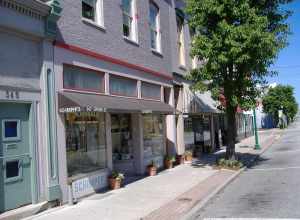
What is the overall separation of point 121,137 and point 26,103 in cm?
602

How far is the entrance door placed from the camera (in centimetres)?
862

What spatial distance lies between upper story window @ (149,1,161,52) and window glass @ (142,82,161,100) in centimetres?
171

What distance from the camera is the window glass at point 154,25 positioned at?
17.3 metres

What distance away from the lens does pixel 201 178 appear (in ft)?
46.6

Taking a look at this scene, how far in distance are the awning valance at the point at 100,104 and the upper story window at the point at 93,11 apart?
2357mm

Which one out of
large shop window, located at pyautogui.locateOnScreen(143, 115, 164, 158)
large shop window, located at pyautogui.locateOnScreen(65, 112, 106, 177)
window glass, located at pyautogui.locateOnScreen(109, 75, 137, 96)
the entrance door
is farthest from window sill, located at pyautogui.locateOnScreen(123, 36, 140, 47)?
the entrance door

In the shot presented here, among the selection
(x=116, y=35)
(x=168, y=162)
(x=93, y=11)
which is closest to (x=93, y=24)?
(x=93, y=11)

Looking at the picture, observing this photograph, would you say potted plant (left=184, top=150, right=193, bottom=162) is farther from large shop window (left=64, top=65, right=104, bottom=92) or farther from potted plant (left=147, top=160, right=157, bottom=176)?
large shop window (left=64, top=65, right=104, bottom=92)

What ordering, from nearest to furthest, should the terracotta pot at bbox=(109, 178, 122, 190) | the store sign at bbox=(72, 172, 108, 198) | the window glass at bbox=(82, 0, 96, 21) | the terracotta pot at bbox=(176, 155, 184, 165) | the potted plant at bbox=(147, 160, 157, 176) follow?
the store sign at bbox=(72, 172, 108, 198), the window glass at bbox=(82, 0, 96, 21), the terracotta pot at bbox=(109, 178, 122, 190), the potted plant at bbox=(147, 160, 157, 176), the terracotta pot at bbox=(176, 155, 184, 165)

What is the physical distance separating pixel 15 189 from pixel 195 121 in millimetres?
15094

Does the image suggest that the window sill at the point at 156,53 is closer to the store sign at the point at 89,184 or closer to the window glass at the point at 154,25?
the window glass at the point at 154,25

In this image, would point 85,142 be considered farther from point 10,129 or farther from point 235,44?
point 235,44

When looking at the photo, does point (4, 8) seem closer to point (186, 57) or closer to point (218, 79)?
point (218, 79)

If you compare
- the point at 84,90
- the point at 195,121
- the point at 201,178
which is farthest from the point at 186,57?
the point at 84,90
